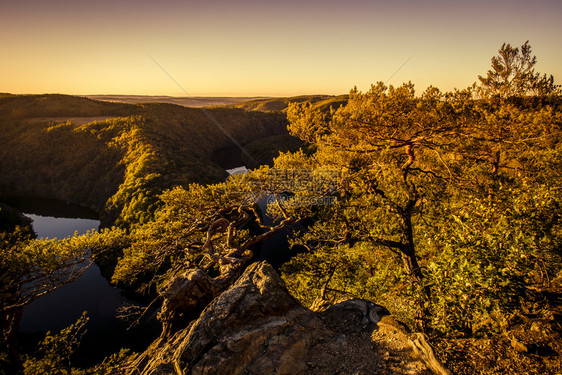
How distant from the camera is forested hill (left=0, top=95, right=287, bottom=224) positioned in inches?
1986

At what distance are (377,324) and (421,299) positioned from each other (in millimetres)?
1951

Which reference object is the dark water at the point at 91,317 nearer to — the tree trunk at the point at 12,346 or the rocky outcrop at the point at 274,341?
the tree trunk at the point at 12,346

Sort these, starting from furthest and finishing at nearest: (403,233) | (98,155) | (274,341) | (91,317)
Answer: (98,155) → (91,317) → (403,233) → (274,341)

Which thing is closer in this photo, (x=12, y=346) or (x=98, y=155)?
(x=12, y=346)

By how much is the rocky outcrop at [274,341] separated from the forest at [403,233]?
1.72 meters

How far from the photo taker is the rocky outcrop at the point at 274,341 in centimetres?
726

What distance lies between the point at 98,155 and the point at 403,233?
9140 centimetres

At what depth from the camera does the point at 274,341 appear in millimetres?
7855

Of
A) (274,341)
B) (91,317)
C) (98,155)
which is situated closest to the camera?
(274,341)

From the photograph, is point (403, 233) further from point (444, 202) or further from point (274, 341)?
point (274, 341)

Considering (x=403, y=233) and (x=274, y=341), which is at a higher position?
(x=403, y=233)

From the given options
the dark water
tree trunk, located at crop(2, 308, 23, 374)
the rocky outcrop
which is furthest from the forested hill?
the rocky outcrop

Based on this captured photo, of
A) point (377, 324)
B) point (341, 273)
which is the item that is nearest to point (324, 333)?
point (377, 324)

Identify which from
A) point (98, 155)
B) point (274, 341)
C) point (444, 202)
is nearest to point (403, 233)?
point (444, 202)
